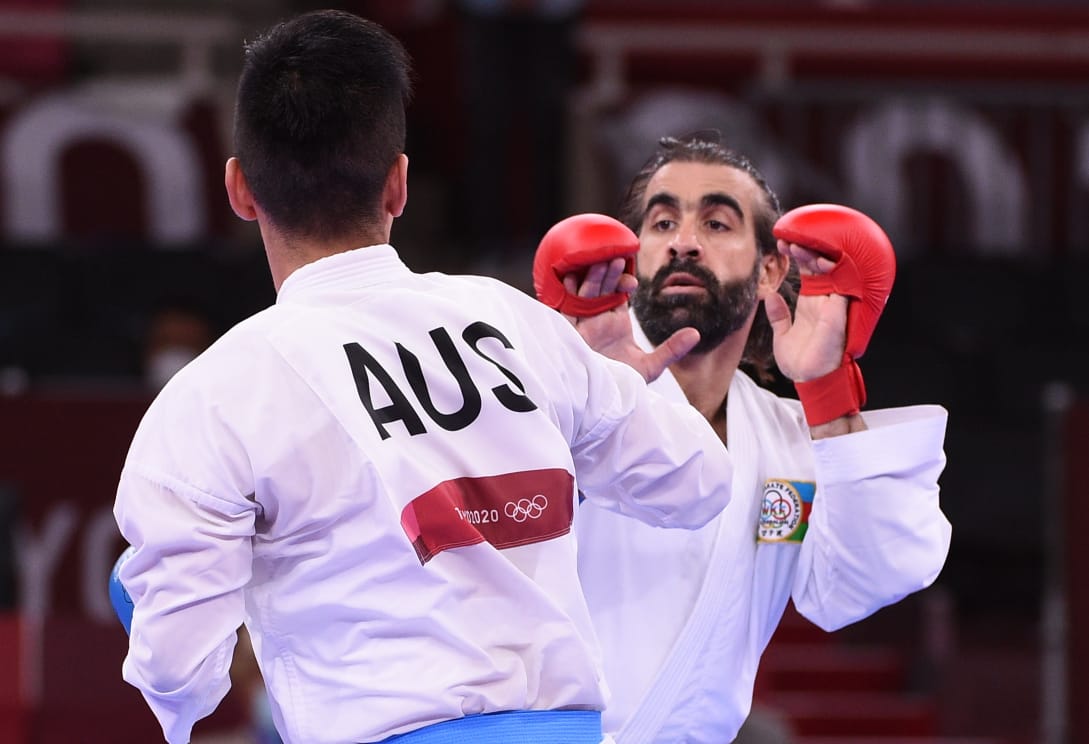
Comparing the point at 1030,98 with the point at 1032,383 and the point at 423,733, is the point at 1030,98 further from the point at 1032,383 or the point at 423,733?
the point at 423,733

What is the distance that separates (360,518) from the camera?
2.21 metres

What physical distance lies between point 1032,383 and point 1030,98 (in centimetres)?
283

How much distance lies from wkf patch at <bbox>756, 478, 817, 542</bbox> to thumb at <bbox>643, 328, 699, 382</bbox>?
0.46 metres

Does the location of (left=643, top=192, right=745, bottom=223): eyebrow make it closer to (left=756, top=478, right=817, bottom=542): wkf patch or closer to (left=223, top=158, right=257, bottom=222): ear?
(left=756, top=478, right=817, bottom=542): wkf patch

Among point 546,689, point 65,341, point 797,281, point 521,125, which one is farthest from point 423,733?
point 521,125

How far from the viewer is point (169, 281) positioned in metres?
9.28

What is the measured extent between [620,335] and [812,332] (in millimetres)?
351

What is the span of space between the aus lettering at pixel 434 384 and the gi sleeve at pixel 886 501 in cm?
81

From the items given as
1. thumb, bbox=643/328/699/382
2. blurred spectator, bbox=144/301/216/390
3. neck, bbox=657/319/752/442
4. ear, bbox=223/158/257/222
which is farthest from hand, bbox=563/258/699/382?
blurred spectator, bbox=144/301/216/390

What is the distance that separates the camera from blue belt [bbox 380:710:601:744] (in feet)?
7.13

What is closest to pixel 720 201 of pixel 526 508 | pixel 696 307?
pixel 696 307

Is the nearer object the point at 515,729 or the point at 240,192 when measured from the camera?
the point at 515,729

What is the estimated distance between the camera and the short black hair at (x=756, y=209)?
3.33m

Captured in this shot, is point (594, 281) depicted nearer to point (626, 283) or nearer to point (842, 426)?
point (626, 283)
